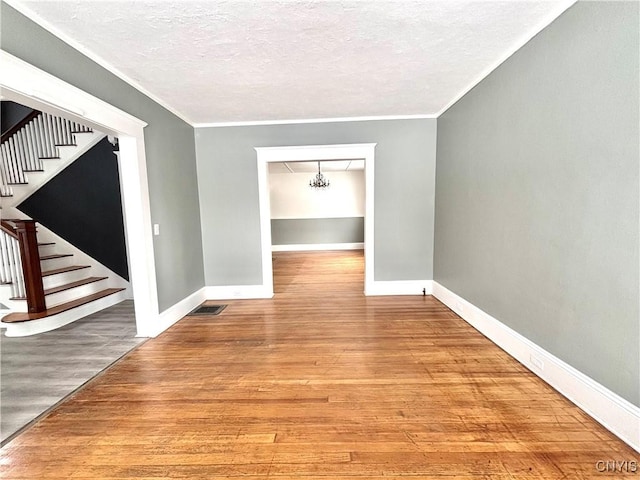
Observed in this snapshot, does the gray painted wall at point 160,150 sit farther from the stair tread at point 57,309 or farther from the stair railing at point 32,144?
the stair railing at point 32,144

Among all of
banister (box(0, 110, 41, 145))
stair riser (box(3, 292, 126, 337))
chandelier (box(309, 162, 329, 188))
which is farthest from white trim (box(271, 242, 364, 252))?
banister (box(0, 110, 41, 145))

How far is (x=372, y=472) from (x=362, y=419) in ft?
1.11

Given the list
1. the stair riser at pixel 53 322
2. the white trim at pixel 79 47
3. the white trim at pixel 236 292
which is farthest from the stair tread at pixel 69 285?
the white trim at pixel 79 47

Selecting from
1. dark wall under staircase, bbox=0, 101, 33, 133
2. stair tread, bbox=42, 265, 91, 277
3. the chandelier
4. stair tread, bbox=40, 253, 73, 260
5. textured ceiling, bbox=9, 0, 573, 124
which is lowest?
stair tread, bbox=42, 265, 91, 277

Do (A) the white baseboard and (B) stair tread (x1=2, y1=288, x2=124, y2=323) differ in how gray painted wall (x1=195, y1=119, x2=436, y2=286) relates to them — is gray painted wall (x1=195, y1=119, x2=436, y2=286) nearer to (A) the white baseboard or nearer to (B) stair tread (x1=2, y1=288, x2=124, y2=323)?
(A) the white baseboard

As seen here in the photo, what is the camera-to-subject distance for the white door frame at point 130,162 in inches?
70.4

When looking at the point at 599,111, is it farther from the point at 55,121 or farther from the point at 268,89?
the point at 55,121

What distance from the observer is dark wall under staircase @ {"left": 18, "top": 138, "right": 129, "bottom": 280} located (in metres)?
4.16

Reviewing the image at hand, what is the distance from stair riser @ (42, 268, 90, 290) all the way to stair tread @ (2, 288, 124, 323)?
356mm

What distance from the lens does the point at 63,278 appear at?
363 cm

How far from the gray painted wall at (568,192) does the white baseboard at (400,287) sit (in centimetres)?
122

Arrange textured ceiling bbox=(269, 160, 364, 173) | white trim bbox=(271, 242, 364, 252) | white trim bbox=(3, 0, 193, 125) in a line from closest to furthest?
white trim bbox=(3, 0, 193, 125)
textured ceiling bbox=(269, 160, 364, 173)
white trim bbox=(271, 242, 364, 252)

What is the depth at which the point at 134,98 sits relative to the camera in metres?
2.62

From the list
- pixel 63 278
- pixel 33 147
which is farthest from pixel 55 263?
pixel 33 147
